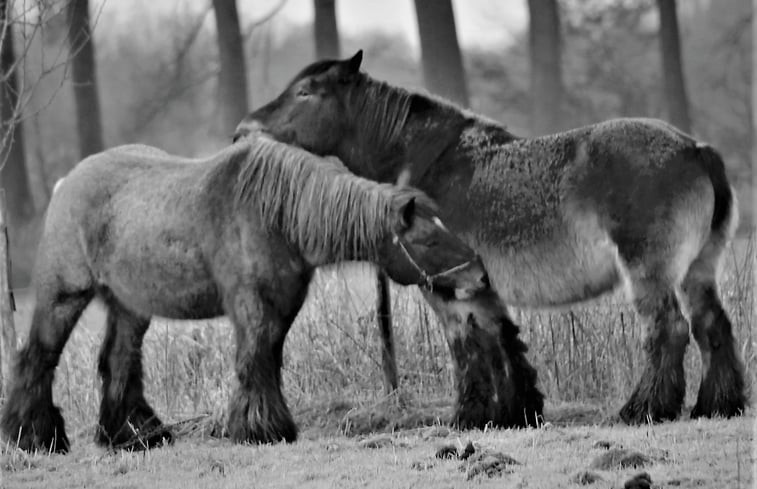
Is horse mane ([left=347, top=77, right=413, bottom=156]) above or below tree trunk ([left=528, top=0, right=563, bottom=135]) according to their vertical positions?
below

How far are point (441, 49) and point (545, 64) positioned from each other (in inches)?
153

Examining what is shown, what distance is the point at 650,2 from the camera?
70.3 ft

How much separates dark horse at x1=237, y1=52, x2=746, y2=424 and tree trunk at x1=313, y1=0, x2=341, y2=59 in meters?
8.46

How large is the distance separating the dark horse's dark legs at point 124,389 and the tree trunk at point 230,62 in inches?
393

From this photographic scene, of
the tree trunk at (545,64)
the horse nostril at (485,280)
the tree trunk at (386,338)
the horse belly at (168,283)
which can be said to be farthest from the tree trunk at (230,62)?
the horse nostril at (485,280)

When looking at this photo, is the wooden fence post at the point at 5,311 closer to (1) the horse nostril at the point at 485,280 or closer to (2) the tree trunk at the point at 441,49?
(1) the horse nostril at the point at 485,280

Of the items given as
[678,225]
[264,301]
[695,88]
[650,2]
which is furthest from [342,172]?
[695,88]

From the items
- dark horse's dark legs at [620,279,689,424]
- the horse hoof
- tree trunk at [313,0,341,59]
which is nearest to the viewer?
dark horse's dark legs at [620,279,689,424]

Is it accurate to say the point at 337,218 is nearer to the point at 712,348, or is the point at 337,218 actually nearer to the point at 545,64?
the point at 712,348

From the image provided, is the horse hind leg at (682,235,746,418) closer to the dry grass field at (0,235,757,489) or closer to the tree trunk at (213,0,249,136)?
the dry grass field at (0,235,757,489)

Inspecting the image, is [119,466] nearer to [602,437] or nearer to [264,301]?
[264,301]

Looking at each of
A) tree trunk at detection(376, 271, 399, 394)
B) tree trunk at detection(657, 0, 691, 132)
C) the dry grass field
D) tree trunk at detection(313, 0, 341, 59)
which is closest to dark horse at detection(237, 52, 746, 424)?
the dry grass field

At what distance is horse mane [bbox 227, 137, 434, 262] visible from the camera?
7074mm

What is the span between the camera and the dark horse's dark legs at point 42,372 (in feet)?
25.3
